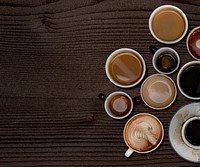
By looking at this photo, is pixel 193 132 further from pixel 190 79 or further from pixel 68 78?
pixel 68 78

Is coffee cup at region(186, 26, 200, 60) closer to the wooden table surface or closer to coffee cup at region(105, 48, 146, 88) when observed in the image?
the wooden table surface

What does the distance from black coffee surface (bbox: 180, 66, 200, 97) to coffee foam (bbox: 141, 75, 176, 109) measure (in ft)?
0.10

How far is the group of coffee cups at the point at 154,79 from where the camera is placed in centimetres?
144

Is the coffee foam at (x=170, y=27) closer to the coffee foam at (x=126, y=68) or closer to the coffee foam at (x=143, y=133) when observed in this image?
→ the coffee foam at (x=126, y=68)

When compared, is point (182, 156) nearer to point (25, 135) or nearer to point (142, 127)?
point (142, 127)

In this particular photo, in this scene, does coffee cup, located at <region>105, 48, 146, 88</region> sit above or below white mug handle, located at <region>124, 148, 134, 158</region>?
above

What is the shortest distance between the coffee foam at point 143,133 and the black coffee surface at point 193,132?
0.25ft

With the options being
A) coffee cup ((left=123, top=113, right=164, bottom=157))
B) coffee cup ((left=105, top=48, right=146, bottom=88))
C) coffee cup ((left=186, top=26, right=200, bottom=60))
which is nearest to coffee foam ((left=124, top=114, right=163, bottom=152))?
coffee cup ((left=123, top=113, right=164, bottom=157))

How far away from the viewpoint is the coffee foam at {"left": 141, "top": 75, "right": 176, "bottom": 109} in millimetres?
1453

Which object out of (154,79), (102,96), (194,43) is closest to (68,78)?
(102,96)

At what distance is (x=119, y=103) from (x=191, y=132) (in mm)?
208

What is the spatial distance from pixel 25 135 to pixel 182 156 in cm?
43

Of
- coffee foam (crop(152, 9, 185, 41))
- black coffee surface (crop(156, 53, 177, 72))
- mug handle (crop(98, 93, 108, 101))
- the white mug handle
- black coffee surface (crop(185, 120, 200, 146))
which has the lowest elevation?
the white mug handle

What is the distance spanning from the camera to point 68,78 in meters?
1.49
